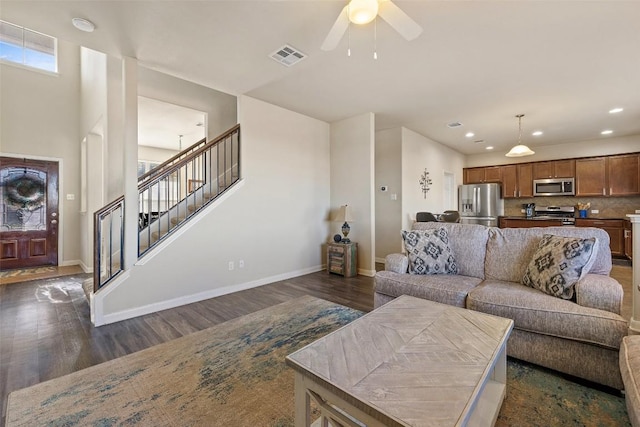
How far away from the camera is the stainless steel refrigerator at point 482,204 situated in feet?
24.0

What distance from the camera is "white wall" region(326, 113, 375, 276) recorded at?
4.74m

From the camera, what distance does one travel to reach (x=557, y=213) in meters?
6.92

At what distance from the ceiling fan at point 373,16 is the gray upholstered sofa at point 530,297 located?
201cm

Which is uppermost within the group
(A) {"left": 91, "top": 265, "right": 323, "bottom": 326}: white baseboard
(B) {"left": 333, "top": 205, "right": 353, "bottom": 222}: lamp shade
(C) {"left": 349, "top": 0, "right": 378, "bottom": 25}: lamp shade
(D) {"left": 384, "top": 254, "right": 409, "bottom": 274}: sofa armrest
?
(C) {"left": 349, "top": 0, "right": 378, "bottom": 25}: lamp shade

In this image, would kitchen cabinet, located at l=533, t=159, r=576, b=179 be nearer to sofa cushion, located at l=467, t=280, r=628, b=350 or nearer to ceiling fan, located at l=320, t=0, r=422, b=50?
sofa cushion, located at l=467, t=280, r=628, b=350

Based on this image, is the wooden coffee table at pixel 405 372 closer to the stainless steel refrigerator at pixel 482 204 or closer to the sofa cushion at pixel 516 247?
the sofa cushion at pixel 516 247

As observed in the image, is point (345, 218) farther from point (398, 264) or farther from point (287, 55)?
point (287, 55)

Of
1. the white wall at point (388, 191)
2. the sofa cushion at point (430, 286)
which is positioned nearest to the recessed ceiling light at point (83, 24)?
the sofa cushion at point (430, 286)

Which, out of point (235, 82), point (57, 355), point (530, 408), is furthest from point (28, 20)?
point (530, 408)

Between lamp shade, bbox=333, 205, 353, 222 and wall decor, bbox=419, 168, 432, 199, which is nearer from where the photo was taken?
lamp shade, bbox=333, 205, 353, 222

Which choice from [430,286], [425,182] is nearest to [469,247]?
[430,286]

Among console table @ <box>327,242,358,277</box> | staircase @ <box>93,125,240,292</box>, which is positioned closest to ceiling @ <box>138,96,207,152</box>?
staircase @ <box>93,125,240,292</box>

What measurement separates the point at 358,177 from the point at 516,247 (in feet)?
8.87

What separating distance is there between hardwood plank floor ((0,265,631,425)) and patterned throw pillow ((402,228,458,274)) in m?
0.82
